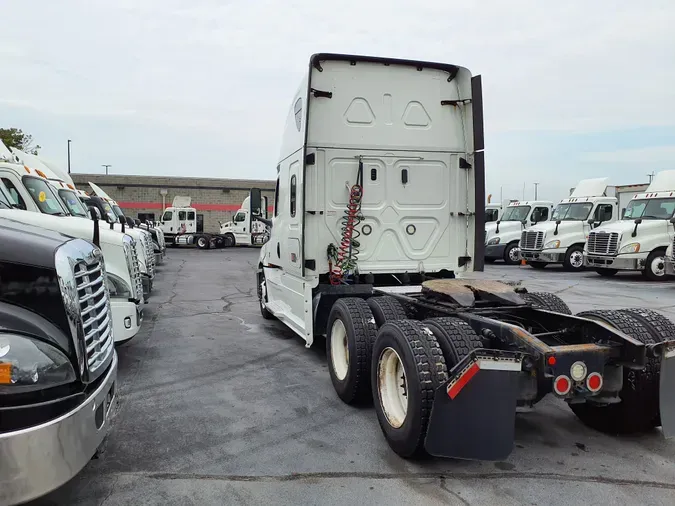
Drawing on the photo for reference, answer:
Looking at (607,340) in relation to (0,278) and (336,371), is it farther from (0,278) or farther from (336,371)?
(0,278)

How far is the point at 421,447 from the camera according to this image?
3883 mm

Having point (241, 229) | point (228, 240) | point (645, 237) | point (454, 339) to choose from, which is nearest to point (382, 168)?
point (454, 339)

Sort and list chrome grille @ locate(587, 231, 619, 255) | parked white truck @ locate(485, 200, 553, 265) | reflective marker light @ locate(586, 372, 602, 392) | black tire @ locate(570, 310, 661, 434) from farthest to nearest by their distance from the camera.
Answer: parked white truck @ locate(485, 200, 553, 265), chrome grille @ locate(587, 231, 619, 255), black tire @ locate(570, 310, 661, 434), reflective marker light @ locate(586, 372, 602, 392)

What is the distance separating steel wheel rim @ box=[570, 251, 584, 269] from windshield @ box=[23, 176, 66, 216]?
17.1 meters

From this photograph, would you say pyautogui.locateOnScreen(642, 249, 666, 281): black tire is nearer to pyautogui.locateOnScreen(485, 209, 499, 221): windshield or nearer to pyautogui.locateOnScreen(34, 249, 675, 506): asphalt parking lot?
pyautogui.locateOnScreen(485, 209, 499, 221): windshield

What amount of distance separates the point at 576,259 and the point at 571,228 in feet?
3.72

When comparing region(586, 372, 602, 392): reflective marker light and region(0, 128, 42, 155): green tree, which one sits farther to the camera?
region(0, 128, 42, 155): green tree

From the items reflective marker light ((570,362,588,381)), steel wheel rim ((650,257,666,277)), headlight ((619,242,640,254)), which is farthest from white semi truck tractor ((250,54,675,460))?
steel wheel rim ((650,257,666,277))

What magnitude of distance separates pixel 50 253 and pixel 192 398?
2.90 m

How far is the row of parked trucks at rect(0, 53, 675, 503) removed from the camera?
2795 millimetres

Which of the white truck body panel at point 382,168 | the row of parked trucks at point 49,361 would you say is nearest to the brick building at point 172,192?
the white truck body panel at point 382,168

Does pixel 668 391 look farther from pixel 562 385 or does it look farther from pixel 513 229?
pixel 513 229

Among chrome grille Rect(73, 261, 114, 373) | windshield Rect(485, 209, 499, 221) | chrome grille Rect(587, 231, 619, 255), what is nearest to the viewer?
chrome grille Rect(73, 261, 114, 373)

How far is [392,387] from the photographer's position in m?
4.45
